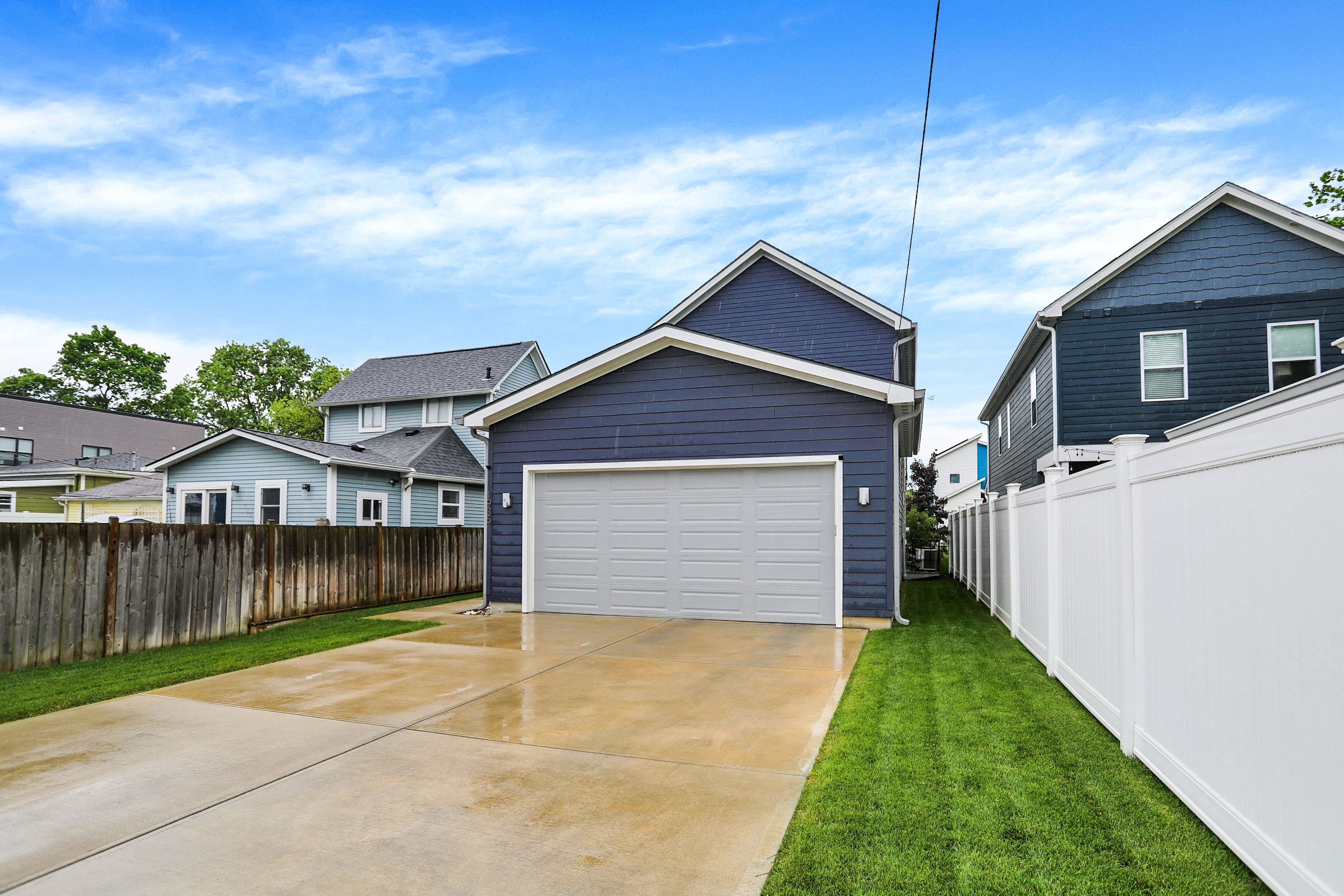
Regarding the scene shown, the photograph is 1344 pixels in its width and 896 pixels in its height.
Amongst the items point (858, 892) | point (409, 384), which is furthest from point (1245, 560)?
point (409, 384)

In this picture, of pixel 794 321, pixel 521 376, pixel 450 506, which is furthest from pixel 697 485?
pixel 521 376

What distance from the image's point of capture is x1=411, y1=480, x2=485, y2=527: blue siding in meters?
19.5

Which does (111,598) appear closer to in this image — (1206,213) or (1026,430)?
(1026,430)

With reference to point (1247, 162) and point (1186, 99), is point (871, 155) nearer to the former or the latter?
point (1186, 99)

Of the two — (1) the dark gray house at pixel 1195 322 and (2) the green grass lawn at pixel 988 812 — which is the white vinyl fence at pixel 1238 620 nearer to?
(2) the green grass lawn at pixel 988 812

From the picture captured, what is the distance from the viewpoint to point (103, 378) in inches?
1924

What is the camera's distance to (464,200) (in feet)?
64.3

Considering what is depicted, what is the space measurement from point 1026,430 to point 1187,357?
4.28m

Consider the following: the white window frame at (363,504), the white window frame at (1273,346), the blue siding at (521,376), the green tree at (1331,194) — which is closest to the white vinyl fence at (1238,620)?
the white window frame at (1273,346)

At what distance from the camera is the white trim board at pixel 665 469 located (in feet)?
31.4

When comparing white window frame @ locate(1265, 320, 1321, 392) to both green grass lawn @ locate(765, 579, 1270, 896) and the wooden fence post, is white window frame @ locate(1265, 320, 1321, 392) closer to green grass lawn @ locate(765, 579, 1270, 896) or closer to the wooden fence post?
green grass lawn @ locate(765, 579, 1270, 896)

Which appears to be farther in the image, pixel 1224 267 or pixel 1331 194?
pixel 1331 194

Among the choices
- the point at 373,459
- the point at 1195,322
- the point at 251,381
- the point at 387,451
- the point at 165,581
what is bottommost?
the point at 165,581

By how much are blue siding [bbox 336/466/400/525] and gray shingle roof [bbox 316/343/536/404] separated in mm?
5053
